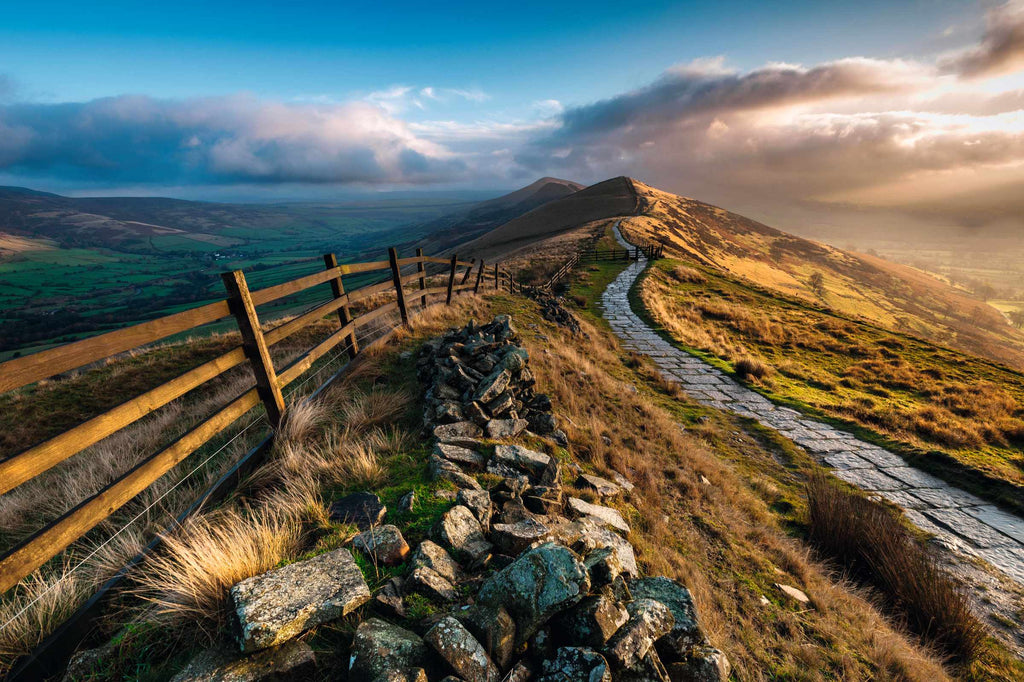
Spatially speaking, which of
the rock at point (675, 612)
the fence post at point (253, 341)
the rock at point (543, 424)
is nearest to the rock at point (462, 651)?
the rock at point (675, 612)

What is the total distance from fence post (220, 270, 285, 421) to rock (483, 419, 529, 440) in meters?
2.62

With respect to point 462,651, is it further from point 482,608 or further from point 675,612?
point 675,612

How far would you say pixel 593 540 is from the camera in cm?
356

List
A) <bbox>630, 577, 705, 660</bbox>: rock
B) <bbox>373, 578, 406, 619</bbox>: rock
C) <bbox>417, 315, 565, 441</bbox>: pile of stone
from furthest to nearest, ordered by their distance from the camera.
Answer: <bbox>417, 315, 565, 441</bbox>: pile of stone → <bbox>630, 577, 705, 660</bbox>: rock → <bbox>373, 578, 406, 619</bbox>: rock

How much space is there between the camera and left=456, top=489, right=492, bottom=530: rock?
347 centimetres

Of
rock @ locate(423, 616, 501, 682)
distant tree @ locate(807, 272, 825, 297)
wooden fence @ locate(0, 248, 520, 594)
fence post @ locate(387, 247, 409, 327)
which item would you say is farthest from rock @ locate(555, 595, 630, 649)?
distant tree @ locate(807, 272, 825, 297)

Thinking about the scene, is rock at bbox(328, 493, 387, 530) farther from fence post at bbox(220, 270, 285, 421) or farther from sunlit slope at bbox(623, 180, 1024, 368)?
sunlit slope at bbox(623, 180, 1024, 368)

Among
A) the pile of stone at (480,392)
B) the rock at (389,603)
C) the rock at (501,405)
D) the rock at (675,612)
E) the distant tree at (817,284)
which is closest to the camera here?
the rock at (389,603)

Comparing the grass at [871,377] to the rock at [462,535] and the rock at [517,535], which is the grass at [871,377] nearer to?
the rock at [517,535]

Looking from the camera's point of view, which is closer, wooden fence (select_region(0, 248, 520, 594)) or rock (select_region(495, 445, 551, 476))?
wooden fence (select_region(0, 248, 520, 594))

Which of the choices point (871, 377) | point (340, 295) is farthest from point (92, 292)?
point (871, 377)

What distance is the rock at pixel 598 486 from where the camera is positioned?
4.85 metres

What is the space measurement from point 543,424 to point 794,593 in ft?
11.7

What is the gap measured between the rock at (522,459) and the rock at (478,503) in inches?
37.4
